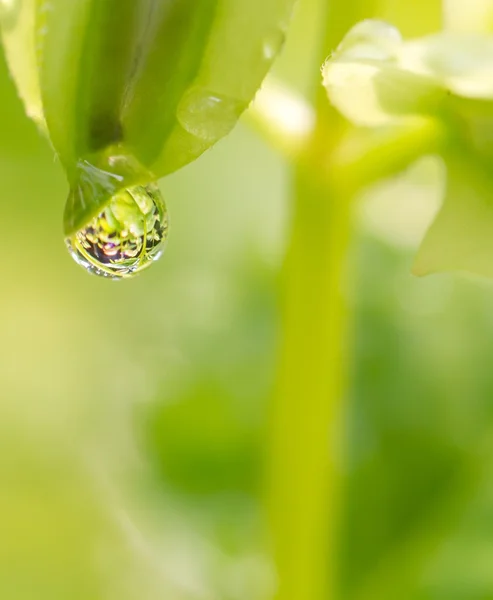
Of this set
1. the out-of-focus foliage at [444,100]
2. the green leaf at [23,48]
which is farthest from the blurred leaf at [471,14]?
the green leaf at [23,48]

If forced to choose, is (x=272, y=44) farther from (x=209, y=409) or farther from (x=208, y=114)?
(x=209, y=409)

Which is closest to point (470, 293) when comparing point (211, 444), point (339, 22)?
point (211, 444)

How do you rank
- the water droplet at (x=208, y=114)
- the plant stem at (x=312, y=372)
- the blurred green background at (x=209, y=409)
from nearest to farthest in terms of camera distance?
the water droplet at (x=208, y=114) → the plant stem at (x=312, y=372) → the blurred green background at (x=209, y=409)

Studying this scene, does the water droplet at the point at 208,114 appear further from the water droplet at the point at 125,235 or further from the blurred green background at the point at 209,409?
the blurred green background at the point at 209,409

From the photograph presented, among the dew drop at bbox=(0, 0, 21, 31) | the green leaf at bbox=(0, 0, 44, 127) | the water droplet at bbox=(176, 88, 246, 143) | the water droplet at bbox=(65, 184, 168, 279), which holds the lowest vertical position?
the water droplet at bbox=(65, 184, 168, 279)

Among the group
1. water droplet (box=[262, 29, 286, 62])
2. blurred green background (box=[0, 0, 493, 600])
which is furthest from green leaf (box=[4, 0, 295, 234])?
blurred green background (box=[0, 0, 493, 600])

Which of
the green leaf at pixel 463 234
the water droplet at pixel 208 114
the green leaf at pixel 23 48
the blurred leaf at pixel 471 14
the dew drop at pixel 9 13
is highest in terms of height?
the blurred leaf at pixel 471 14

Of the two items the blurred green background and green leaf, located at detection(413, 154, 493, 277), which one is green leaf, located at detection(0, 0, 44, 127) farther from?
the blurred green background
